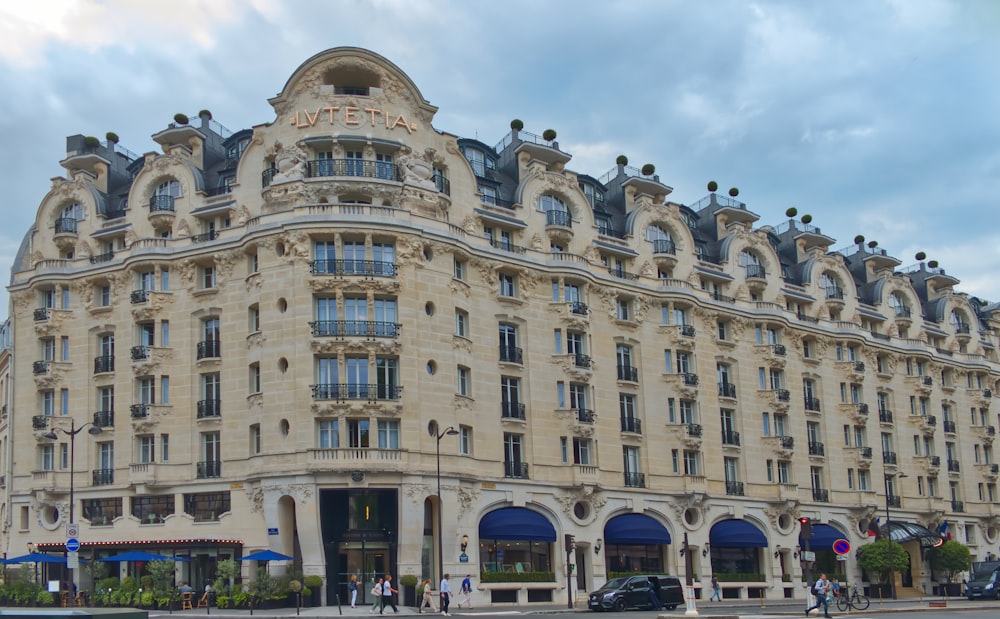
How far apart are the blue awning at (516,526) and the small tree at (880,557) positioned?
25931mm

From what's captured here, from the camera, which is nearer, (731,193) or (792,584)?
(792,584)

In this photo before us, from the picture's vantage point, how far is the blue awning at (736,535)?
220ft

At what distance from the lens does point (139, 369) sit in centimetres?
5856

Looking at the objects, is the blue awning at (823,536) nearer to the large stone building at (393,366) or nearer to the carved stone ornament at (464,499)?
the large stone building at (393,366)

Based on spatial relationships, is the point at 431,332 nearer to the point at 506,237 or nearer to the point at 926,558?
the point at 506,237

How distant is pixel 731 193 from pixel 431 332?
111 feet

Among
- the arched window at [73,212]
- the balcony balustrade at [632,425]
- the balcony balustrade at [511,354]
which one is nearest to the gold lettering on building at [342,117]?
the balcony balustrade at [511,354]

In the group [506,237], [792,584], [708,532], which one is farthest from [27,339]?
[792,584]

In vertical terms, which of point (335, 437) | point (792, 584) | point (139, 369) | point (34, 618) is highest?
point (139, 369)

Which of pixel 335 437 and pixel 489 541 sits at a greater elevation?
pixel 335 437

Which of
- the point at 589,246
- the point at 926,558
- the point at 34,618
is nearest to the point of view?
the point at 34,618

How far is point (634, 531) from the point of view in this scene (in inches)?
2464

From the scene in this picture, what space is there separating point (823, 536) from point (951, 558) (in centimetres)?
1227

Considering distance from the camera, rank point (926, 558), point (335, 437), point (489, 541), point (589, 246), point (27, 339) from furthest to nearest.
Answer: point (926, 558), point (589, 246), point (27, 339), point (489, 541), point (335, 437)
